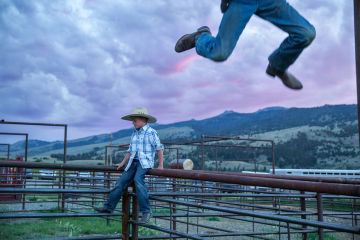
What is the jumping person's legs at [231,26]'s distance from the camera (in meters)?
1.74

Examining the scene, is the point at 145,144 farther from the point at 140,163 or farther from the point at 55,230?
the point at 55,230

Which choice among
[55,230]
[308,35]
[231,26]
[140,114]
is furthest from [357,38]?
[55,230]

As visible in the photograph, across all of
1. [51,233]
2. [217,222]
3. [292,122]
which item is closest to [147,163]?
[51,233]

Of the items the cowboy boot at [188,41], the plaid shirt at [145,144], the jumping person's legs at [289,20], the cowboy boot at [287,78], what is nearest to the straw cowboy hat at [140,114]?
the plaid shirt at [145,144]

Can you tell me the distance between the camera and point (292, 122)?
406 feet

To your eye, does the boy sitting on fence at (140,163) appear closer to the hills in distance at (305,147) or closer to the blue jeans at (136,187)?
the blue jeans at (136,187)

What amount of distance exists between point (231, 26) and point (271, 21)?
205mm

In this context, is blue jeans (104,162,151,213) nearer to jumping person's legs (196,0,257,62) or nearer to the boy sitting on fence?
the boy sitting on fence

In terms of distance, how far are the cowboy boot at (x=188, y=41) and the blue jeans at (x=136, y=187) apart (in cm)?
109

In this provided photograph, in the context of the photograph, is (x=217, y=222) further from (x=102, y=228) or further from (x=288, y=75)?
(x=288, y=75)

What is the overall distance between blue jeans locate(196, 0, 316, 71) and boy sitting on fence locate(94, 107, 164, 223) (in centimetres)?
133

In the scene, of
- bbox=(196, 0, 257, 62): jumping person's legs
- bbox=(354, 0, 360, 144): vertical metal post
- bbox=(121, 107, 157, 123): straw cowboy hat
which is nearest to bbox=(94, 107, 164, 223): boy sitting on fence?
bbox=(121, 107, 157, 123): straw cowboy hat

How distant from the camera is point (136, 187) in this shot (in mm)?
2707

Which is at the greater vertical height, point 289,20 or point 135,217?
point 289,20
